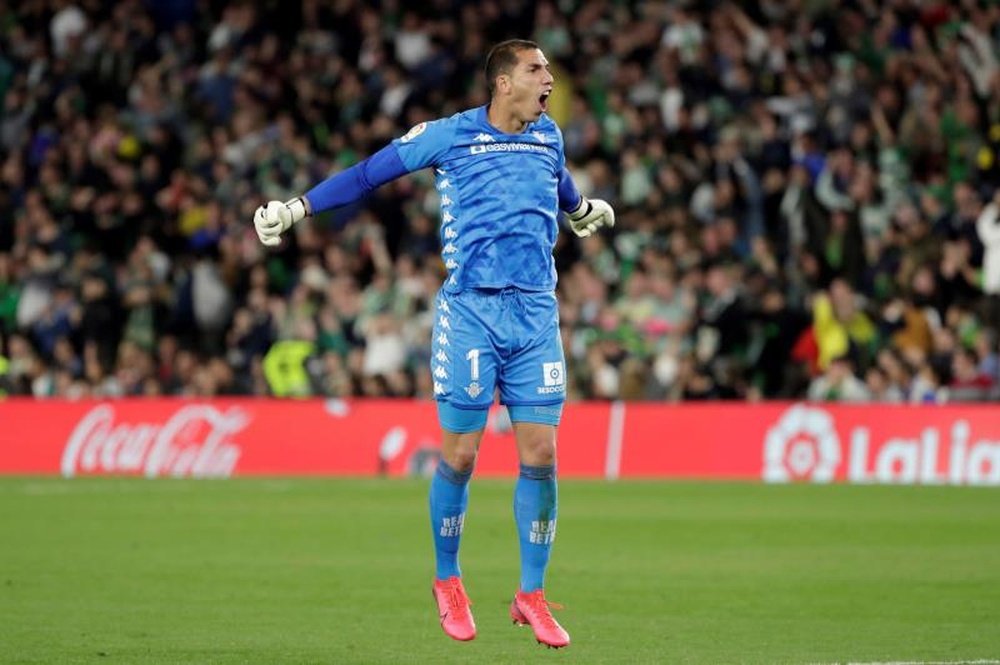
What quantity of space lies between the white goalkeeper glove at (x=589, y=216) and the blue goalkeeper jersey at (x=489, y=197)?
25.7 inches

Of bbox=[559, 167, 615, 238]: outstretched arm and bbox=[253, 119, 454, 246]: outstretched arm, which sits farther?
bbox=[559, 167, 615, 238]: outstretched arm

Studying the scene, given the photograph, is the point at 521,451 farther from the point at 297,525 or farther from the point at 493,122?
the point at 297,525

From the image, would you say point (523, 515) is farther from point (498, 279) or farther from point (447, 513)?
point (498, 279)

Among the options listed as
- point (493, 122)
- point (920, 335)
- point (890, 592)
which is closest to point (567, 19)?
point (920, 335)

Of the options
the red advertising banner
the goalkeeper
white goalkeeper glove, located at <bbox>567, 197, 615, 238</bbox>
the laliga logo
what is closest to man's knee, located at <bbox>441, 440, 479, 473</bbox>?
the goalkeeper

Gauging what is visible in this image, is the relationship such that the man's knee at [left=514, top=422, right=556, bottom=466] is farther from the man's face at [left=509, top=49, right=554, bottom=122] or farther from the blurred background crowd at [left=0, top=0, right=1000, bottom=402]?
the blurred background crowd at [left=0, top=0, right=1000, bottom=402]

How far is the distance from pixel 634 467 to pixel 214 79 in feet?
33.2

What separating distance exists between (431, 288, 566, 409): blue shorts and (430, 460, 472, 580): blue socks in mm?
398

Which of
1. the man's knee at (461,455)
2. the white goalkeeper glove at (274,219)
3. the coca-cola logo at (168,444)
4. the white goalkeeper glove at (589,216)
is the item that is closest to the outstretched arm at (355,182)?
the white goalkeeper glove at (274,219)

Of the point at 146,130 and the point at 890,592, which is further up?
the point at 146,130

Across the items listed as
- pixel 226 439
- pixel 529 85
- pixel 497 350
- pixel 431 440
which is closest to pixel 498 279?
pixel 497 350

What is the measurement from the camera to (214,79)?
29969 millimetres

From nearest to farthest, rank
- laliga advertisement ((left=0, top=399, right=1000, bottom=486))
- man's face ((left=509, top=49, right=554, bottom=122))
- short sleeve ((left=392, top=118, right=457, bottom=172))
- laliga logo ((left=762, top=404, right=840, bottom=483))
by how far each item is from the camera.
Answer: man's face ((left=509, top=49, right=554, bottom=122))
short sleeve ((left=392, top=118, right=457, bottom=172))
laliga advertisement ((left=0, top=399, right=1000, bottom=486))
laliga logo ((left=762, top=404, right=840, bottom=483))

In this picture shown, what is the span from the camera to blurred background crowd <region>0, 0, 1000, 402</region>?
24.4 metres
